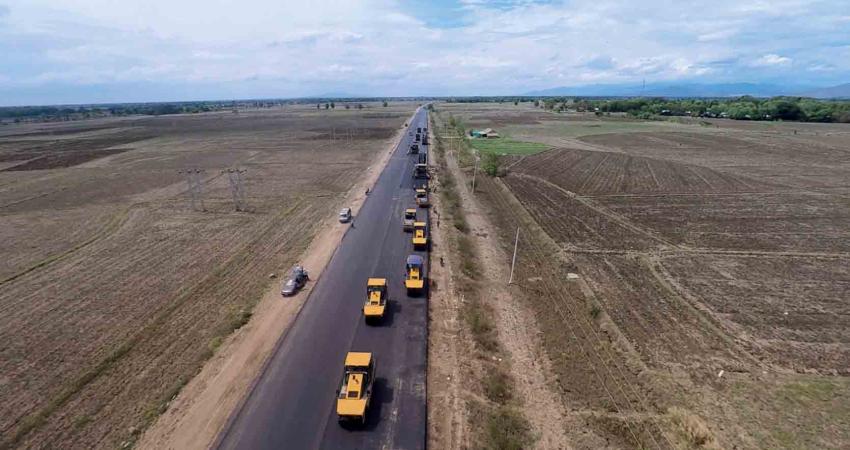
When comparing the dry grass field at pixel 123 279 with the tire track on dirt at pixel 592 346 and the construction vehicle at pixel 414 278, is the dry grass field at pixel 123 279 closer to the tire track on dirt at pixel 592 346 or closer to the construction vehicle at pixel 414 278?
the construction vehicle at pixel 414 278

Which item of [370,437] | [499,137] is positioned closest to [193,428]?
[370,437]

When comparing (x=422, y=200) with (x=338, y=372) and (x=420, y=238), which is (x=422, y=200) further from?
(x=338, y=372)

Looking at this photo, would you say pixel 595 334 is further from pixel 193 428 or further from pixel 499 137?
pixel 499 137

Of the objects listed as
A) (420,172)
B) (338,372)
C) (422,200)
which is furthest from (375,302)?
(420,172)

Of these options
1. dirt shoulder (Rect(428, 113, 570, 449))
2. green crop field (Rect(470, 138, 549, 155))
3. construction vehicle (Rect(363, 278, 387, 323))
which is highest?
green crop field (Rect(470, 138, 549, 155))

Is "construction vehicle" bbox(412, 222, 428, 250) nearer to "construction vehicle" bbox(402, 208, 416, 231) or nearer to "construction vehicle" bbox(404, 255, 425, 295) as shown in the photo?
"construction vehicle" bbox(402, 208, 416, 231)

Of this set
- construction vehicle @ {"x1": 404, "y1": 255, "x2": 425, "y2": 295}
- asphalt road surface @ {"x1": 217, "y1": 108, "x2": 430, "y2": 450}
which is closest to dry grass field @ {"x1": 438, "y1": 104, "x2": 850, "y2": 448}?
asphalt road surface @ {"x1": 217, "y1": 108, "x2": 430, "y2": 450}
